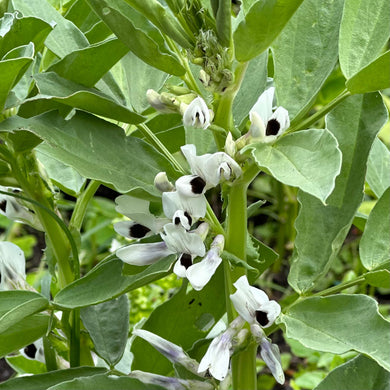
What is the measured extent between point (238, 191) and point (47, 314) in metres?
0.28

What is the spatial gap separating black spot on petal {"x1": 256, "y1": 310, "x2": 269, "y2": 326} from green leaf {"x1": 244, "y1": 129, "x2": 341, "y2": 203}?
0.17 metres

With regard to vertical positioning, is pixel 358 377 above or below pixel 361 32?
below

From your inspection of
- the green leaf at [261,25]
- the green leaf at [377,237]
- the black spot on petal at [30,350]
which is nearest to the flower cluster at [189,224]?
the green leaf at [261,25]

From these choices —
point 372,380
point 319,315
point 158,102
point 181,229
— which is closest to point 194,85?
point 158,102

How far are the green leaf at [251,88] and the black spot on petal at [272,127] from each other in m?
0.15

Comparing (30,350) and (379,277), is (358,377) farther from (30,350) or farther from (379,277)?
(30,350)

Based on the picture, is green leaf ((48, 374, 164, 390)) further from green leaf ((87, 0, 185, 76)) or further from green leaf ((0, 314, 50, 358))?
green leaf ((87, 0, 185, 76))

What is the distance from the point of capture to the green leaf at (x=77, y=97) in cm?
76

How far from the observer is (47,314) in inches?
35.7

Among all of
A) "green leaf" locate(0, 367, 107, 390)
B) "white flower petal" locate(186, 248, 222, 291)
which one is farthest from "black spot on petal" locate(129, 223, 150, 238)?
"green leaf" locate(0, 367, 107, 390)

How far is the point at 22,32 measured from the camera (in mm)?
805

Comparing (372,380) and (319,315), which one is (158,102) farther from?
(372,380)

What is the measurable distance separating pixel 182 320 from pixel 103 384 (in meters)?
0.18

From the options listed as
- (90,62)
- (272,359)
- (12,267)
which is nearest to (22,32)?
(90,62)
